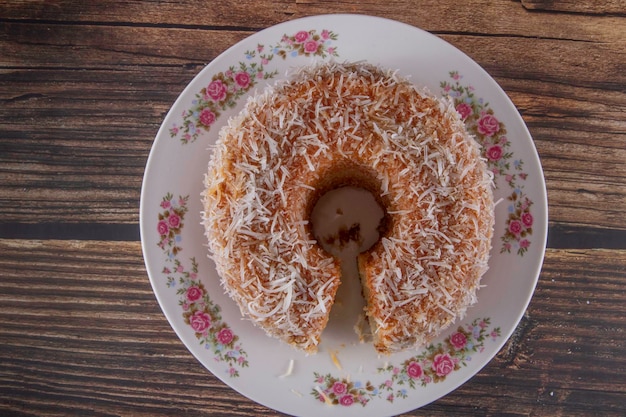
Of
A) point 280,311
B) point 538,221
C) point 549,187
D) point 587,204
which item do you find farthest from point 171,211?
point 587,204

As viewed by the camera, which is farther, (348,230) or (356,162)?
(348,230)

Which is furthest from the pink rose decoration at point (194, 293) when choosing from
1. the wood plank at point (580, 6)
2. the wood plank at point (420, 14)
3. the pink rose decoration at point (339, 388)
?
the wood plank at point (580, 6)

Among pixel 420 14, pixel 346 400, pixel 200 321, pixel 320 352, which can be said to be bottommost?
pixel 346 400

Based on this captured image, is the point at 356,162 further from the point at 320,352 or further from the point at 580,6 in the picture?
the point at 580,6

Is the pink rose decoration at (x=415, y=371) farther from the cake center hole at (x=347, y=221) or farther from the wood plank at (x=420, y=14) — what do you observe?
the wood plank at (x=420, y=14)

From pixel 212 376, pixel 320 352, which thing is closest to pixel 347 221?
pixel 320 352
